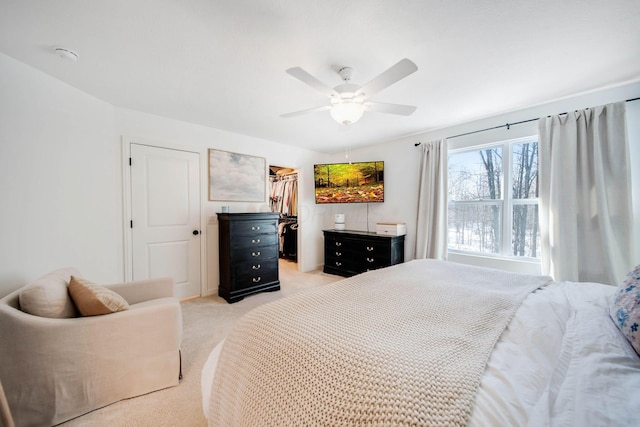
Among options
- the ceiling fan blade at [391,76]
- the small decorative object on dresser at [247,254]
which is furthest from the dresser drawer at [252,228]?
the ceiling fan blade at [391,76]

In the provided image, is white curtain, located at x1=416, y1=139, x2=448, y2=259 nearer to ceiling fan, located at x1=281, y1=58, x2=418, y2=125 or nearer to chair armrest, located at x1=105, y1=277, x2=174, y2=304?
ceiling fan, located at x1=281, y1=58, x2=418, y2=125

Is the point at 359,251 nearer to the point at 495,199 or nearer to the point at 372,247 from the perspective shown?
the point at 372,247

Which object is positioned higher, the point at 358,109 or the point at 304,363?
the point at 358,109

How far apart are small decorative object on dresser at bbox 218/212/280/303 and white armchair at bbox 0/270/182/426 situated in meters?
1.43

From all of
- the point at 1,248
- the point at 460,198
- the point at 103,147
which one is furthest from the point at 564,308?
the point at 103,147

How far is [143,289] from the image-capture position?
6.25 feet

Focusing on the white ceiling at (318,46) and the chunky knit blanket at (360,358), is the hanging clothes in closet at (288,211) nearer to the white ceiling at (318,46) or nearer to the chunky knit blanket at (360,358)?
the white ceiling at (318,46)

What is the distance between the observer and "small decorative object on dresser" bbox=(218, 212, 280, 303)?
3.02m

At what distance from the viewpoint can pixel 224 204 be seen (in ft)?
11.1

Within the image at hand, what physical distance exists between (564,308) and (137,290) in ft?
9.25

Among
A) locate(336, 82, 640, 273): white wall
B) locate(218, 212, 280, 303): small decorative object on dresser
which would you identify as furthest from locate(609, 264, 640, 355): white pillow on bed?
locate(218, 212, 280, 303): small decorative object on dresser

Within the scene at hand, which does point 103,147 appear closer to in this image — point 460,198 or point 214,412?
point 214,412

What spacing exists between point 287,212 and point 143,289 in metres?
3.50

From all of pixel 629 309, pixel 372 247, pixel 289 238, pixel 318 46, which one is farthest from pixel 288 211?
pixel 629 309
